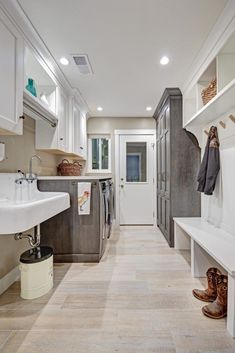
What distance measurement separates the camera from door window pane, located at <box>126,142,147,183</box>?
15.5 feet

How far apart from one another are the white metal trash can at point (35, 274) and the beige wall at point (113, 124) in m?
2.94

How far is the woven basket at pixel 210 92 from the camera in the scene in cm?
223

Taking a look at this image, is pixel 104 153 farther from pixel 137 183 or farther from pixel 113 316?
pixel 113 316

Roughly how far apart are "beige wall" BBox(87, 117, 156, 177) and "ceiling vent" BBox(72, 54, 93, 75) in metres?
2.00

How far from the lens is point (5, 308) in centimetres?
172

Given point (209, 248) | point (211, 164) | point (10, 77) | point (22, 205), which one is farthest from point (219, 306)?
point (10, 77)

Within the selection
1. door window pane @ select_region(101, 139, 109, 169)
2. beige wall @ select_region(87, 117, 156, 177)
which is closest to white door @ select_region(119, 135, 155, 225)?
beige wall @ select_region(87, 117, 156, 177)

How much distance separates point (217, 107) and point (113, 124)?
2.84 metres

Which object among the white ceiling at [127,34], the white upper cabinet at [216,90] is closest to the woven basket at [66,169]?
the white ceiling at [127,34]

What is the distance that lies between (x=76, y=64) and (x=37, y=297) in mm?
2431

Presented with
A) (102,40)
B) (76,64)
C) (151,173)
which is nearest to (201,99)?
(102,40)

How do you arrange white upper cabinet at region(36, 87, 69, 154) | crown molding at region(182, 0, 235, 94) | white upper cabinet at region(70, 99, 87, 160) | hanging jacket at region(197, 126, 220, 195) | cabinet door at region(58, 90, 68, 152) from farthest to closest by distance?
white upper cabinet at region(70, 99, 87, 160) < cabinet door at region(58, 90, 68, 152) < white upper cabinet at region(36, 87, 69, 154) < hanging jacket at region(197, 126, 220, 195) < crown molding at region(182, 0, 235, 94)

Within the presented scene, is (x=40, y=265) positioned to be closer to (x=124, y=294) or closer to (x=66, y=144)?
(x=124, y=294)

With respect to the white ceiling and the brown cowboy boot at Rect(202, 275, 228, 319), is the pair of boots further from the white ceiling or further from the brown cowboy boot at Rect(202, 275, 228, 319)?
the white ceiling
